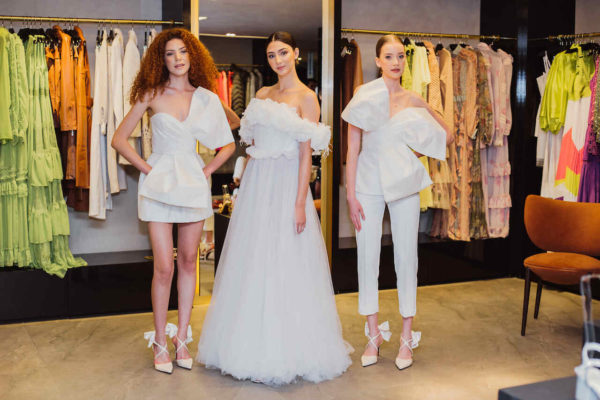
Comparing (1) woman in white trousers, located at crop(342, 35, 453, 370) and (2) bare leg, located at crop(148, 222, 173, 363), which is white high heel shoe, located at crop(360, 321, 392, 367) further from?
(2) bare leg, located at crop(148, 222, 173, 363)

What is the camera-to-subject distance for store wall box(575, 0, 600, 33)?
5.26m

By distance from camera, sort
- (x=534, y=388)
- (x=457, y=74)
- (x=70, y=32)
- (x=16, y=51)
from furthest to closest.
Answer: (x=457, y=74), (x=70, y=32), (x=16, y=51), (x=534, y=388)

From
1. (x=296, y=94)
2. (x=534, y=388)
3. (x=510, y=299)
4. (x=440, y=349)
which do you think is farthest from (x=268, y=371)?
(x=510, y=299)

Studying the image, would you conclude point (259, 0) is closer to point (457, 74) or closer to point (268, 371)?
point (457, 74)

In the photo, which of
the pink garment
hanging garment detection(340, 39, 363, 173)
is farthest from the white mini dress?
the pink garment

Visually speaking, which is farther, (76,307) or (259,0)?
(259,0)

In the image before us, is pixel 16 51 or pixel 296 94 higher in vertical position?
pixel 16 51

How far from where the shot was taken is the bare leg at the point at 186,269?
10.9 feet

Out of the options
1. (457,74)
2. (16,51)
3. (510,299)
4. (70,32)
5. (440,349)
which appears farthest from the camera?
(457,74)

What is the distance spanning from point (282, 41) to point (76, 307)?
2226 mm

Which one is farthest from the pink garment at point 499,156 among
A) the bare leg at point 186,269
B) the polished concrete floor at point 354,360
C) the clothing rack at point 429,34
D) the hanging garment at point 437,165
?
the bare leg at point 186,269

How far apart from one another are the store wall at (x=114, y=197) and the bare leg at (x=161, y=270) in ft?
4.98

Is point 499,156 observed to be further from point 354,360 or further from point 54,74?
point 54,74

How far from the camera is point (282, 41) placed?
3205 millimetres
